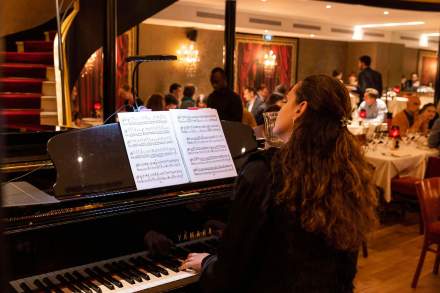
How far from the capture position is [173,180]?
2180mm

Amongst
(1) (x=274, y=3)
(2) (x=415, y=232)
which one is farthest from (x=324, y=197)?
(1) (x=274, y=3)

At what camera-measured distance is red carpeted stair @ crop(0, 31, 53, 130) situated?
5551 mm

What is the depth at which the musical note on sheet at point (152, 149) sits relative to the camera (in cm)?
210

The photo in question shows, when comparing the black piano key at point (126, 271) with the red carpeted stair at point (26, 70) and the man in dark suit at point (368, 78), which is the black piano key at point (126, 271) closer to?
the red carpeted stair at point (26, 70)

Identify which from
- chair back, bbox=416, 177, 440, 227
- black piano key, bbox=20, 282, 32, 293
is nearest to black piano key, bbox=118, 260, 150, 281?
black piano key, bbox=20, 282, 32, 293

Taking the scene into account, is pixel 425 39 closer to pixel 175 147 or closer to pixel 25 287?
pixel 175 147

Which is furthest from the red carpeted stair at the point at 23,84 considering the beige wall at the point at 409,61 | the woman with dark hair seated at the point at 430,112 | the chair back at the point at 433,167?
the beige wall at the point at 409,61

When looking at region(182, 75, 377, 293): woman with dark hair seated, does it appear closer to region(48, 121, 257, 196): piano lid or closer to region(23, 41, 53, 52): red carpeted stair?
region(48, 121, 257, 196): piano lid

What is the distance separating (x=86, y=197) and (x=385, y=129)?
566 cm

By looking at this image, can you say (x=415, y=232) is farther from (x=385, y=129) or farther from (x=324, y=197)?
(x=324, y=197)

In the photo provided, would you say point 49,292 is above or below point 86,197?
below

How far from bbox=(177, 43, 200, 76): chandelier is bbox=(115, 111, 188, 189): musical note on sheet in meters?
9.48

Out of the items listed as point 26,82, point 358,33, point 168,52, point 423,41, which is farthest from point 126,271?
point 423,41

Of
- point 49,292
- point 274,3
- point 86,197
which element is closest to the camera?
point 49,292
